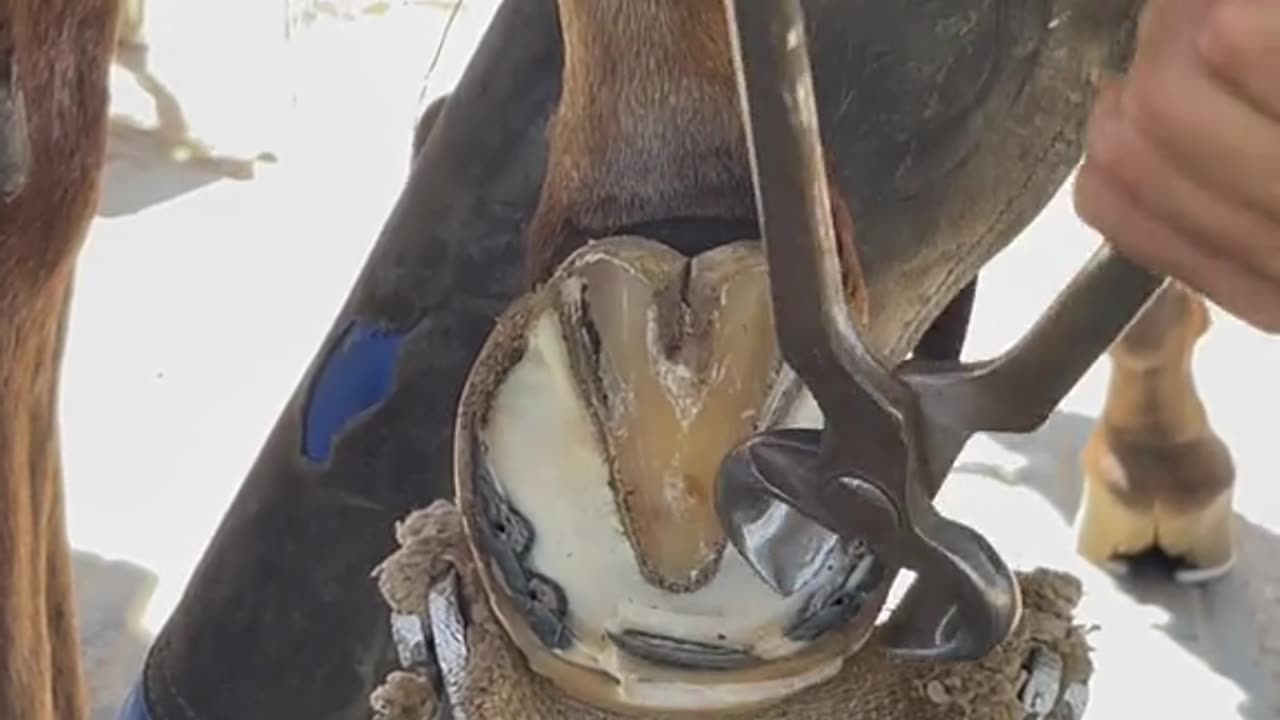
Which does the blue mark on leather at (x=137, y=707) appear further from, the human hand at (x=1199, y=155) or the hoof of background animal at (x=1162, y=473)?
the hoof of background animal at (x=1162, y=473)

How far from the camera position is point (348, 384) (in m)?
0.70

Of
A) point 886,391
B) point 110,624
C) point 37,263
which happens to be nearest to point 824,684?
point 886,391

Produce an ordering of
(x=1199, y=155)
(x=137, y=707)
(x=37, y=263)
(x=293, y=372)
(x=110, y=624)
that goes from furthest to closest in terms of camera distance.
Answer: (x=293, y=372) < (x=110, y=624) < (x=137, y=707) < (x=37, y=263) < (x=1199, y=155)

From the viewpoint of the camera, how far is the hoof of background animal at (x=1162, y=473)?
1146 mm

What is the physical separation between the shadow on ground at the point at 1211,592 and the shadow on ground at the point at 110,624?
423 millimetres

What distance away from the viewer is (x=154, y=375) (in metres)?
A: 1.28

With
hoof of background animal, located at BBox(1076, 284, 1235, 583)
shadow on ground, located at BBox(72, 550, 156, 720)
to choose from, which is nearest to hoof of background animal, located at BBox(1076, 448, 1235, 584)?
hoof of background animal, located at BBox(1076, 284, 1235, 583)

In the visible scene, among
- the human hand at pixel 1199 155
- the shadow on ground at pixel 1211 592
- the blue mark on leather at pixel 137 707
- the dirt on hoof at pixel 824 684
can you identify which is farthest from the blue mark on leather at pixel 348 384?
the shadow on ground at pixel 1211 592

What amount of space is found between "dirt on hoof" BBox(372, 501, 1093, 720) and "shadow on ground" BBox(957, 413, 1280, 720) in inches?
26.6

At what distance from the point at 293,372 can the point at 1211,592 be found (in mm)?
508

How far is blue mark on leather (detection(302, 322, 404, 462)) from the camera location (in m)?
0.69

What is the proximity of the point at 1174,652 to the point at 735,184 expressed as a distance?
71 centimetres

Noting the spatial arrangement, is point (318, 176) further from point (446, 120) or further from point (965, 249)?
point (965, 249)

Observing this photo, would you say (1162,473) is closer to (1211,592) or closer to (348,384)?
(1211,592)
